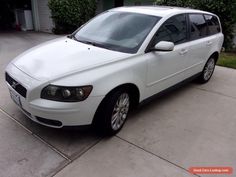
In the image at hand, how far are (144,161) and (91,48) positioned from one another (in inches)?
64.5

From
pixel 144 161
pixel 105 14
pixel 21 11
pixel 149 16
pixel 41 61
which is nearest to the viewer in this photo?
pixel 144 161

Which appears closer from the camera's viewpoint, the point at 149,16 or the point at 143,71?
the point at 143,71

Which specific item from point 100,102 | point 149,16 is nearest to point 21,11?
point 149,16

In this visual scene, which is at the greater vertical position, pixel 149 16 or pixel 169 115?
pixel 149 16

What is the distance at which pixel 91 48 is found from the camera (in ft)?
10.9

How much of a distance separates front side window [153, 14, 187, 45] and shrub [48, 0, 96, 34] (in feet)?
24.5

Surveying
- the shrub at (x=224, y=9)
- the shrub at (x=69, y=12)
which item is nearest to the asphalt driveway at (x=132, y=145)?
the shrub at (x=224, y=9)

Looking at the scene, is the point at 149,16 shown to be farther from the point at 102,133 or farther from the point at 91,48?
the point at 102,133

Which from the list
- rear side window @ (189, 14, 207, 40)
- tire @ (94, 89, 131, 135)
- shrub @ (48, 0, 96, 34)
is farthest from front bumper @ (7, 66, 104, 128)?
shrub @ (48, 0, 96, 34)

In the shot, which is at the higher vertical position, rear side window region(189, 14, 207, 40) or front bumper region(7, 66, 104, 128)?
rear side window region(189, 14, 207, 40)

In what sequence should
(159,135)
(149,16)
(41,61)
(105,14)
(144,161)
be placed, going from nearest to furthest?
(144,161) < (41,61) < (159,135) < (149,16) < (105,14)

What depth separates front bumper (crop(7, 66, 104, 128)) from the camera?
2609 millimetres

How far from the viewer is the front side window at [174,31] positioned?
3537 millimetres

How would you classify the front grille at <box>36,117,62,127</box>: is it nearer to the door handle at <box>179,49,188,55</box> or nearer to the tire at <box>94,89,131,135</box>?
the tire at <box>94,89,131,135</box>
